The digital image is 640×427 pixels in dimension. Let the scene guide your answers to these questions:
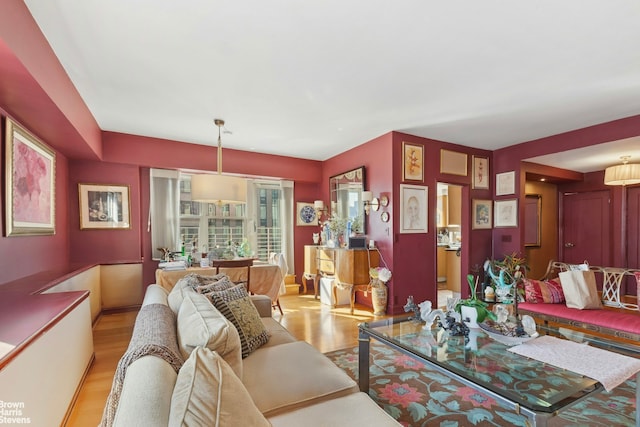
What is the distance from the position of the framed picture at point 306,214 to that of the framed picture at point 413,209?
2111 mm

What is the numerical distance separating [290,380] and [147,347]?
738 millimetres

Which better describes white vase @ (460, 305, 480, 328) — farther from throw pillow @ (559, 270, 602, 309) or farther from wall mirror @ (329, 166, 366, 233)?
wall mirror @ (329, 166, 366, 233)

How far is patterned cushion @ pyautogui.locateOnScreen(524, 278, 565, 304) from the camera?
3.11m

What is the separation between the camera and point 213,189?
3.38 m

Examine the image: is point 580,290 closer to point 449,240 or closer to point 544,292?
point 544,292

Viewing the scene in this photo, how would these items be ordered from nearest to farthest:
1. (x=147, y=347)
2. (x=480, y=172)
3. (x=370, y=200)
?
(x=147, y=347)
(x=370, y=200)
(x=480, y=172)

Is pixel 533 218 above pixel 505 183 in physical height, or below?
below

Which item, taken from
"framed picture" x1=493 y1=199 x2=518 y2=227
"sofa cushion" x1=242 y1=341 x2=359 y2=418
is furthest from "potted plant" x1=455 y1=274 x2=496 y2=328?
"framed picture" x1=493 y1=199 x2=518 y2=227

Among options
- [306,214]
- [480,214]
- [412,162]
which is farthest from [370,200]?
[480,214]

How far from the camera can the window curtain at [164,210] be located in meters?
4.47

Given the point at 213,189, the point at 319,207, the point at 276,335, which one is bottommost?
the point at 276,335

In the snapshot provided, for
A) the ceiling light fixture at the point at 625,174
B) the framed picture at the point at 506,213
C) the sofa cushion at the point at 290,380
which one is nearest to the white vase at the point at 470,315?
the sofa cushion at the point at 290,380

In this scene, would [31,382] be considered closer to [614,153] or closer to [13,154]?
[13,154]

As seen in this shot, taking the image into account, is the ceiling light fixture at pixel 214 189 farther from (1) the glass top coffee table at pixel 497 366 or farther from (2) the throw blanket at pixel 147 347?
(1) the glass top coffee table at pixel 497 366
